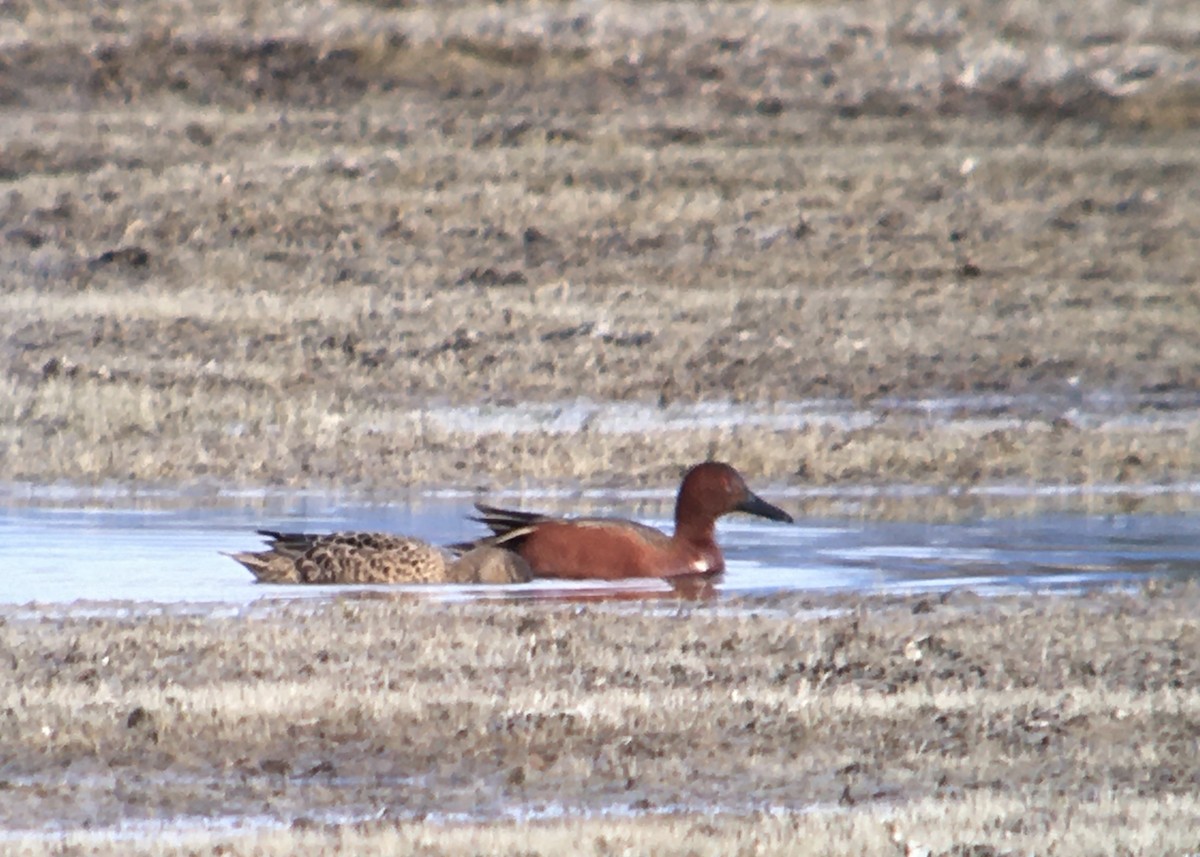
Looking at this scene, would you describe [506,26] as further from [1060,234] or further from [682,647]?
[682,647]

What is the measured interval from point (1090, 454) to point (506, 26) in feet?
72.2

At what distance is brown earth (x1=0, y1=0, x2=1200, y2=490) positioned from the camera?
738 inches

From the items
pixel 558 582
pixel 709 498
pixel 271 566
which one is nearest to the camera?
pixel 271 566

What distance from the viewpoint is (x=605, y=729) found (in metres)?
8.55

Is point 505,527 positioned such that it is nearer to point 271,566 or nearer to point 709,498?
point 709,498

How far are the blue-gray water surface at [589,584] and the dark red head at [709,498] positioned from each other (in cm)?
30

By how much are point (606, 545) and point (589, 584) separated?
0.20 m

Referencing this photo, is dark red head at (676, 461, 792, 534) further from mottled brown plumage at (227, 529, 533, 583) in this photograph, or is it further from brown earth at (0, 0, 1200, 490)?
brown earth at (0, 0, 1200, 490)

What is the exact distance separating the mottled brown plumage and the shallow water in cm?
10

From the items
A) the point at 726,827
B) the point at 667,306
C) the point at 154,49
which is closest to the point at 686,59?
the point at 154,49

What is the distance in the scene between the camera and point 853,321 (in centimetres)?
2531

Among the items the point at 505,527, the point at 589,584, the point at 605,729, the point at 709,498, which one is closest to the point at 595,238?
the point at 709,498

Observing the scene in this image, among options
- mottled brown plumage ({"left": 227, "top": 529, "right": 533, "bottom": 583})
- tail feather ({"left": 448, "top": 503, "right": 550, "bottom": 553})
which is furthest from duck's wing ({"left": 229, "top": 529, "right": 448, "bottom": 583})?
tail feather ({"left": 448, "top": 503, "right": 550, "bottom": 553})

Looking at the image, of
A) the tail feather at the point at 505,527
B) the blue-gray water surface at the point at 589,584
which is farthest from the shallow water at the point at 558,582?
the tail feather at the point at 505,527
